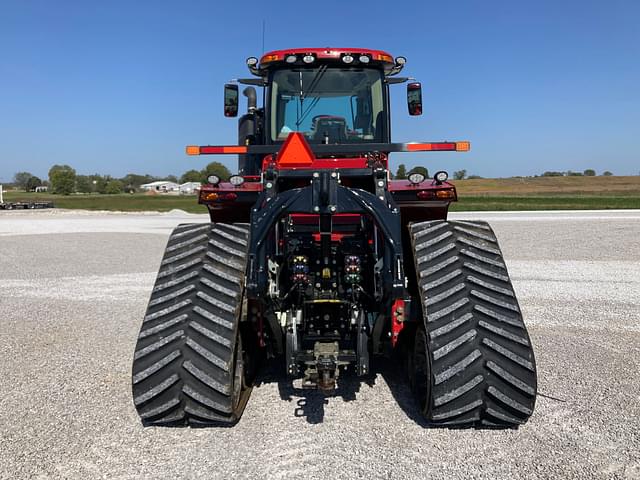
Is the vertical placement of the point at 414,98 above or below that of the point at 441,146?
above

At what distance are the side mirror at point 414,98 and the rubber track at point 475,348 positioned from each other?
127 inches

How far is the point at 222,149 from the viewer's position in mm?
4793

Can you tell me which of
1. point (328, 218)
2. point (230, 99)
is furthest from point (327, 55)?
point (328, 218)

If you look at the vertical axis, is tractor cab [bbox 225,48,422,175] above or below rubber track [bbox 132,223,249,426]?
above

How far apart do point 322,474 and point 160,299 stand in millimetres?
1609

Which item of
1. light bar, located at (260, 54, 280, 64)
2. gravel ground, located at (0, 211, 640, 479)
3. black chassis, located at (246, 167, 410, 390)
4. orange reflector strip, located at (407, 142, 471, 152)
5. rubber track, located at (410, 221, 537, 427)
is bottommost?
gravel ground, located at (0, 211, 640, 479)

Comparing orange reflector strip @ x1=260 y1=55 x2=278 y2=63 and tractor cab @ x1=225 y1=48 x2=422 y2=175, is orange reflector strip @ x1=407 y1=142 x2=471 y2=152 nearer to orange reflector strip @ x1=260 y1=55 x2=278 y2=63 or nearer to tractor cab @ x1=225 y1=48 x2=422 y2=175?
tractor cab @ x1=225 y1=48 x2=422 y2=175

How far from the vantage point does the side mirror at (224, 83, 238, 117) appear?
6.64 metres

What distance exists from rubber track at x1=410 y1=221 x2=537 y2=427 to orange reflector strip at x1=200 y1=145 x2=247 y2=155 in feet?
5.77

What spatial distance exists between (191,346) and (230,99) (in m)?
3.65

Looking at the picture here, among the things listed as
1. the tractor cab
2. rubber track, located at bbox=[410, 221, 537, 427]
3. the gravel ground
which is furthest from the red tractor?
the tractor cab

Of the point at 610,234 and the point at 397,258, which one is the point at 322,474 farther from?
the point at 610,234

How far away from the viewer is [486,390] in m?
3.71

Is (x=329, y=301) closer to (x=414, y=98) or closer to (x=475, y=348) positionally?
(x=475, y=348)
